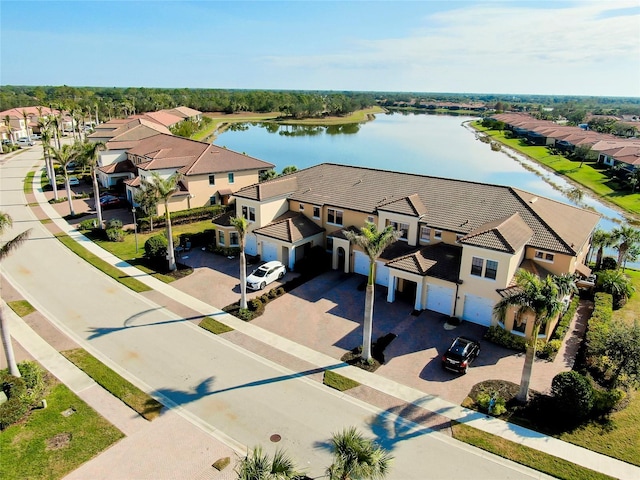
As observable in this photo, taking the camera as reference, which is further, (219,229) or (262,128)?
(262,128)

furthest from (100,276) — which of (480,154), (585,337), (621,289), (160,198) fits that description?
(480,154)

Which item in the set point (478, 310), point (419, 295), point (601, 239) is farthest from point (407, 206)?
point (601, 239)

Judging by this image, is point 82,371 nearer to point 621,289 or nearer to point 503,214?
point 503,214

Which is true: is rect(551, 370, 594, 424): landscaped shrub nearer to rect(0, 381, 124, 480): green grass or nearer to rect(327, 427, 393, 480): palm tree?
rect(327, 427, 393, 480): palm tree

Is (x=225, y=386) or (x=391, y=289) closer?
(x=225, y=386)

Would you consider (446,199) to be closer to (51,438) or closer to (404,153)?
(51,438)

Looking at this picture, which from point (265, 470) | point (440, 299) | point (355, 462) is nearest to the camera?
point (265, 470)

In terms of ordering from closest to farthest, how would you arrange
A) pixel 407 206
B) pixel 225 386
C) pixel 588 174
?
pixel 225 386 → pixel 407 206 → pixel 588 174

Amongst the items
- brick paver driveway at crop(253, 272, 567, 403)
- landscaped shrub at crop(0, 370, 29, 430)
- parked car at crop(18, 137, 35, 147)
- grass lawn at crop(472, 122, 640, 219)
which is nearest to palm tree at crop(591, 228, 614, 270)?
brick paver driveway at crop(253, 272, 567, 403)
